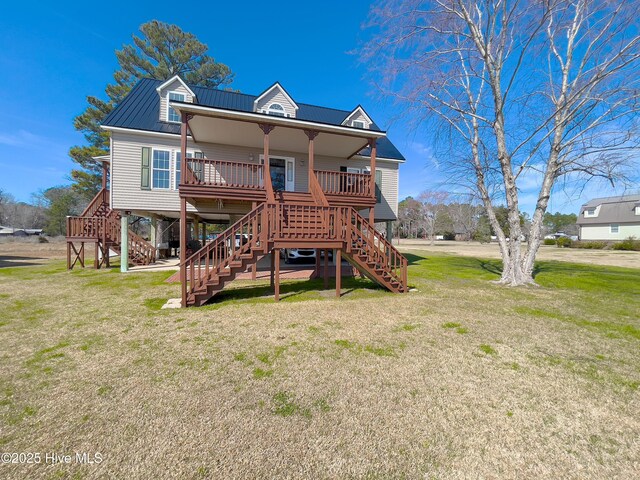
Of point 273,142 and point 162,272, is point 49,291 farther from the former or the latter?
point 273,142

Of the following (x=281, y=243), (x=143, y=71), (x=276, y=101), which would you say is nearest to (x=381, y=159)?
(x=276, y=101)

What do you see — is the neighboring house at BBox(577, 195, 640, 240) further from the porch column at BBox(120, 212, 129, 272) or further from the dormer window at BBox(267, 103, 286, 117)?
the porch column at BBox(120, 212, 129, 272)

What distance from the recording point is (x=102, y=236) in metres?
12.5

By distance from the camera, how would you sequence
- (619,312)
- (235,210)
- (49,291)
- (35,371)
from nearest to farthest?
(35,371) → (619,312) → (49,291) → (235,210)

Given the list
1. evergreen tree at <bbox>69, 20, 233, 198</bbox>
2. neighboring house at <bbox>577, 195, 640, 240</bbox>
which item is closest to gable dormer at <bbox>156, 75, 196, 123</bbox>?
evergreen tree at <bbox>69, 20, 233, 198</bbox>

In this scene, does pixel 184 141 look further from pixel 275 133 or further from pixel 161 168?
pixel 161 168

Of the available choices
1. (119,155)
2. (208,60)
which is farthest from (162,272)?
(208,60)

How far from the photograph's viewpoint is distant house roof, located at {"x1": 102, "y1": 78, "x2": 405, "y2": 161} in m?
11.3

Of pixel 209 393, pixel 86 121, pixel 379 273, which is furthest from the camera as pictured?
pixel 86 121

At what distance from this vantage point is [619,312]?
6.75 meters

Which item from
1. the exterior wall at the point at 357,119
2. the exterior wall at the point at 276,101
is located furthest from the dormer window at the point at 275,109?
the exterior wall at the point at 357,119

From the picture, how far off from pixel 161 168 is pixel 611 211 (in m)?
58.3

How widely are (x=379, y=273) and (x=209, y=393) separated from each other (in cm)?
630

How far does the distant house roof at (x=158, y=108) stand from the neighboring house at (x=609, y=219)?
42778mm
